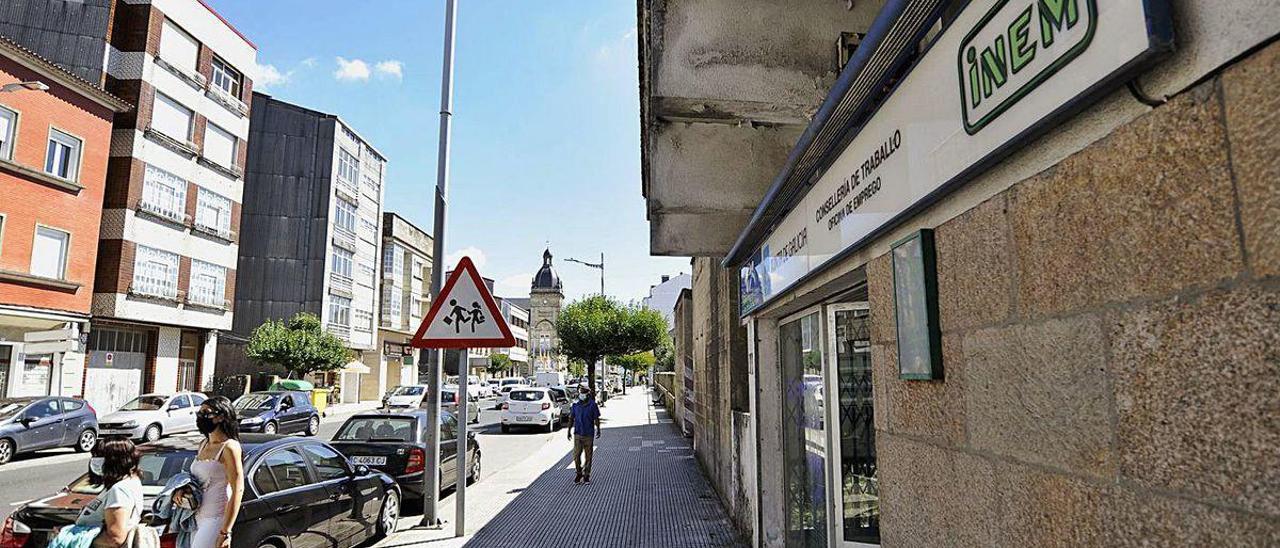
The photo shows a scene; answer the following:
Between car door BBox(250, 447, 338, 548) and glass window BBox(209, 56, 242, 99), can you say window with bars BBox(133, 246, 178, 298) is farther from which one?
car door BBox(250, 447, 338, 548)

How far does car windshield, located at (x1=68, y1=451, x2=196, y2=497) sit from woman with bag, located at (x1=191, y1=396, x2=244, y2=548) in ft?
5.73

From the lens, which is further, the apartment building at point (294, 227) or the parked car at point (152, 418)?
the apartment building at point (294, 227)

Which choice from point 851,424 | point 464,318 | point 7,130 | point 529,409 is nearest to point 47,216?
point 7,130

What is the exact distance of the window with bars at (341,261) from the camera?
40.1m

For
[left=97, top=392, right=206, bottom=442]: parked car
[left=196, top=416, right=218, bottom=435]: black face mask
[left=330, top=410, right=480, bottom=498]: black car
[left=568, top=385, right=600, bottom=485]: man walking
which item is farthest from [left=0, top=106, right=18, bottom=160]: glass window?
[left=196, top=416, right=218, bottom=435]: black face mask

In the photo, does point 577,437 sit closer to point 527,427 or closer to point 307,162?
point 527,427

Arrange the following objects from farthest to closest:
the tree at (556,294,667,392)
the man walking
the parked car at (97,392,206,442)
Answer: the tree at (556,294,667,392)
the parked car at (97,392,206,442)
the man walking

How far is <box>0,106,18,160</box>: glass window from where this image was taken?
1970cm

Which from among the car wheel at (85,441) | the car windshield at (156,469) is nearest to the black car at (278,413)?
the car wheel at (85,441)

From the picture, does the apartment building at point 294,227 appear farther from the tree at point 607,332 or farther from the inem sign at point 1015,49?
the inem sign at point 1015,49

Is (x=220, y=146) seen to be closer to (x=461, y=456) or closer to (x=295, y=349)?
(x=295, y=349)

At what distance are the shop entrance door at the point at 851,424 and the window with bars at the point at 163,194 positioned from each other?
1134 inches

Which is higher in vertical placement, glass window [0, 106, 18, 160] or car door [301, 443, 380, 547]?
glass window [0, 106, 18, 160]

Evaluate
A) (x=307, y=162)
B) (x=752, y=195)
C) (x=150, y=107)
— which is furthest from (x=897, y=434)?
(x=307, y=162)
